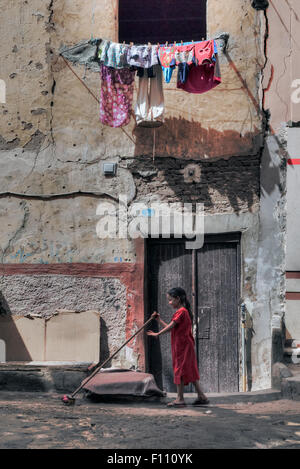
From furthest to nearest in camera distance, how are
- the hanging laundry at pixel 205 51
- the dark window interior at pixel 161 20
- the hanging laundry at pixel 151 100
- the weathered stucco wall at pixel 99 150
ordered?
the dark window interior at pixel 161 20, the weathered stucco wall at pixel 99 150, the hanging laundry at pixel 151 100, the hanging laundry at pixel 205 51

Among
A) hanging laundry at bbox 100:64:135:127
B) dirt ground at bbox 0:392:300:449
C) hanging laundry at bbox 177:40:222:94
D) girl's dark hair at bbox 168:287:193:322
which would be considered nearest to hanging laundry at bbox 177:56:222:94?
hanging laundry at bbox 177:40:222:94

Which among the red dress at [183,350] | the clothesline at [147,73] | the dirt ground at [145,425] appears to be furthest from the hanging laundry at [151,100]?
the dirt ground at [145,425]

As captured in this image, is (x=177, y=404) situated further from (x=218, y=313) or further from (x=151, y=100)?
(x=151, y=100)

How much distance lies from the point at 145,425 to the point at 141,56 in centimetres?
545

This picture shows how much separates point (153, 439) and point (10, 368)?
13.1 ft

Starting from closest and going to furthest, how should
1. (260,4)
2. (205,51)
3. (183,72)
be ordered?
(205,51), (183,72), (260,4)

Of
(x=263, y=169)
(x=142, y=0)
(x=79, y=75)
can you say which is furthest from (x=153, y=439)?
(x=142, y=0)

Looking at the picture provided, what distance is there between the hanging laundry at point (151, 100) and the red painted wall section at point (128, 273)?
6.10 feet

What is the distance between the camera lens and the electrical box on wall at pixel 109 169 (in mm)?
9828

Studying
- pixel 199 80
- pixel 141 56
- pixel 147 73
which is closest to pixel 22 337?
pixel 147 73

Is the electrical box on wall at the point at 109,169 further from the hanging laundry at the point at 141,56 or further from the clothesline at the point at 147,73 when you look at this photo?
the hanging laundry at the point at 141,56

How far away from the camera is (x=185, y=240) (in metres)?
9.81

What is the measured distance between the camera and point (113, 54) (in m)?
9.31
